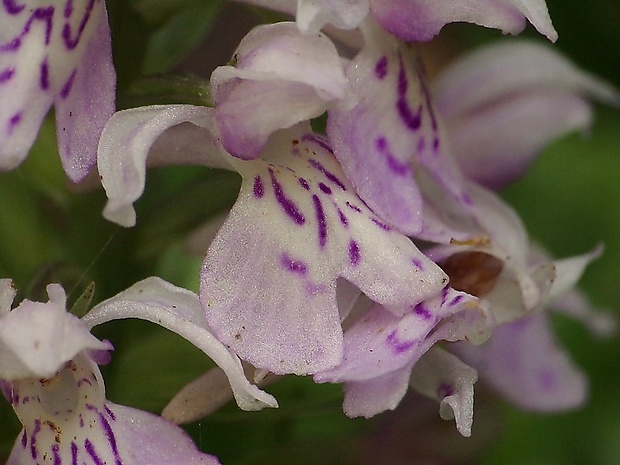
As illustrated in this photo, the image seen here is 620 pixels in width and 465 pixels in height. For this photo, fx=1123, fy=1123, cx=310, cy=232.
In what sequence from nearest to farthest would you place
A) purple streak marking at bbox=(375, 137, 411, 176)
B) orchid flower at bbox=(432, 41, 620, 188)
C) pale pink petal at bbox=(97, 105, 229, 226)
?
pale pink petal at bbox=(97, 105, 229, 226)
purple streak marking at bbox=(375, 137, 411, 176)
orchid flower at bbox=(432, 41, 620, 188)

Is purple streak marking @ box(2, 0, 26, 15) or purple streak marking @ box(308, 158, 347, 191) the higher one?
purple streak marking @ box(2, 0, 26, 15)

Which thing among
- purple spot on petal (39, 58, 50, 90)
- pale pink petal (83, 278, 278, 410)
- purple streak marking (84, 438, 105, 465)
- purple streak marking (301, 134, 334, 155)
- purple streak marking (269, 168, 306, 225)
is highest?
purple spot on petal (39, 58, 50, 90)

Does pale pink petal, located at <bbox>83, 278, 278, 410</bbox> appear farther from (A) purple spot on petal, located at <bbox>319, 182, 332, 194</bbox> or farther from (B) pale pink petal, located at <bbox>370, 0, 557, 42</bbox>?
(B) pale pink petal, located at <bbox>370, 0, 557, 42</bbox>

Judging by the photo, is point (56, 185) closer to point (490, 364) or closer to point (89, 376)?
point (89, 376)

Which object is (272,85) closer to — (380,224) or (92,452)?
(380,224)

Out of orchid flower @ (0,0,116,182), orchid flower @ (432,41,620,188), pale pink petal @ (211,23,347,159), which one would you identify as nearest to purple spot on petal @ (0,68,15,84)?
orchid flower @ (0,0,116,182)

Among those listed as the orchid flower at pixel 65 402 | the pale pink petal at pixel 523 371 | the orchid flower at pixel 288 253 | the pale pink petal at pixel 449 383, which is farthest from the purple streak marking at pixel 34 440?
the pale pink petal at pixel 523 371

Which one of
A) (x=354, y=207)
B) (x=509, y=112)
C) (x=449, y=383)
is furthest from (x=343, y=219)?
(x=509, y=112)
